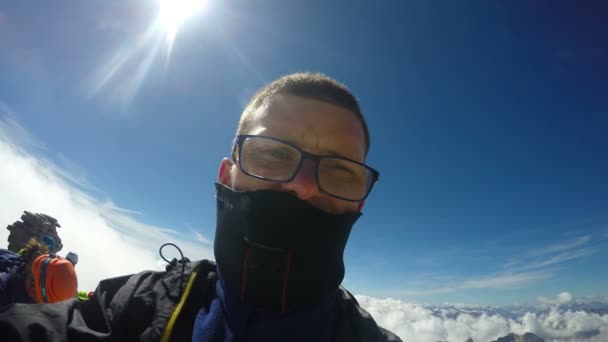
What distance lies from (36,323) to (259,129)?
1.71 m

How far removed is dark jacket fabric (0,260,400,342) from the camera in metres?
1.39

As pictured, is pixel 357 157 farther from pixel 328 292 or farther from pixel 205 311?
pixel 205 311

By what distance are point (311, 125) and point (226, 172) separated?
2.75 ft

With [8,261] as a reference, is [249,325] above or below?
below

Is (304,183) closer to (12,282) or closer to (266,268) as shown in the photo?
(266,268)

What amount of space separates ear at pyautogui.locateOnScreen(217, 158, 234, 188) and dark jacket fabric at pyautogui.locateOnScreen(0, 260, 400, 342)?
2.18ft

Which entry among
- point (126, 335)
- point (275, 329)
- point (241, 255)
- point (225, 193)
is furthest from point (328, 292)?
point (126, 335)

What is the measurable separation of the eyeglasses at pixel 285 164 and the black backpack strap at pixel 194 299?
850 mm

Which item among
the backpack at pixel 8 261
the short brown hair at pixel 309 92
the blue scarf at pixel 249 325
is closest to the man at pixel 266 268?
the blue scarf at pixel 249 325

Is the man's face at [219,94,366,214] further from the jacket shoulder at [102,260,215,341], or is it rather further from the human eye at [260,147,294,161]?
the jacket shoulder at [102,260,215,341]

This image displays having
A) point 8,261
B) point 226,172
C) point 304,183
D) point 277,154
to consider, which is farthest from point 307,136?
point 8,261

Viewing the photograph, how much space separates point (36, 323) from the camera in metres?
1.38

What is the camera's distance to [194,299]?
1.94 m

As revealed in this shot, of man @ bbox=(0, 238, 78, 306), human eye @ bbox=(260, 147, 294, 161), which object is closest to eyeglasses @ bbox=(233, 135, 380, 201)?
human eye @ bbox=(260, 147, 294, 161)
